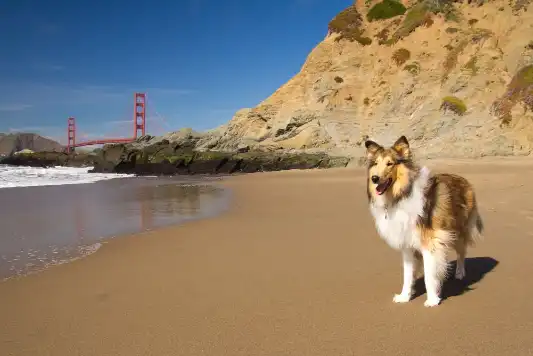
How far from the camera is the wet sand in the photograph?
2.81 m

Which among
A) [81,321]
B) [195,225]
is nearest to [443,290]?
[81,321]

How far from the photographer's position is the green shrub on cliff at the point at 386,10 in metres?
40.0

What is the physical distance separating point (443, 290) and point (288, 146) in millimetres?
29375

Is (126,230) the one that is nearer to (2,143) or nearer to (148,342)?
(148,342)

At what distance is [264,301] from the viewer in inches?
142

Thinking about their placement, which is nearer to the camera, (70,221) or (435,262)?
(435,262)

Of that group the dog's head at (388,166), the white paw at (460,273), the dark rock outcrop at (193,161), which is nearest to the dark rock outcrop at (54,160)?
A: the dark rock outcrop at (193,161)

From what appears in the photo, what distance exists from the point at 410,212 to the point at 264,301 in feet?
4.74

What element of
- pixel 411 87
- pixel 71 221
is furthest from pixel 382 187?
pixel 411 87

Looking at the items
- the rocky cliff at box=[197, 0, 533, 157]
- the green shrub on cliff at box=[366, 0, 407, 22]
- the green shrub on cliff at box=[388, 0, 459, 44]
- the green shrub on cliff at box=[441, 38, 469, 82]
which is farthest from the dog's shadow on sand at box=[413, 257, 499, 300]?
the green shrub on cliff at box=[366, 0, 407, 22]

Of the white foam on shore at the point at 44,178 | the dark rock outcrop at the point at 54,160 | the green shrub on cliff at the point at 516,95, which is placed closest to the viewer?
the white foam on shore at the point at 44,178

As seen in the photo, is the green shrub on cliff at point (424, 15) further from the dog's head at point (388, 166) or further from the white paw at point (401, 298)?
the white paw at point (401, 298)

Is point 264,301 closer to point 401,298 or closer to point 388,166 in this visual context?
point 401,298

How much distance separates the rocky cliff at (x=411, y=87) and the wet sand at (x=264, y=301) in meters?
20.7
